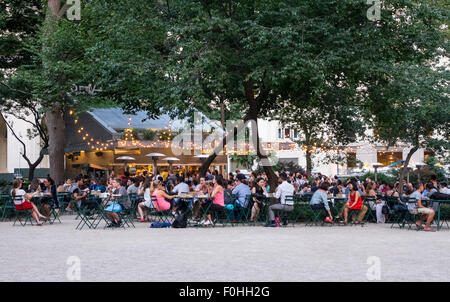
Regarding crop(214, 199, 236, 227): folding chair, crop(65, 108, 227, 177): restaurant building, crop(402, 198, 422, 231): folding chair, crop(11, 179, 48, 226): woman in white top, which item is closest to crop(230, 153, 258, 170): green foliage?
crop(65, 108, 227, 177): restaurant building

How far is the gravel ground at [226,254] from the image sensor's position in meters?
9.28

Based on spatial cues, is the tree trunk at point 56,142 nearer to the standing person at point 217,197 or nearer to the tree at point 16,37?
the tree at point 16,37

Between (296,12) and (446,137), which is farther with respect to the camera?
(446,137)

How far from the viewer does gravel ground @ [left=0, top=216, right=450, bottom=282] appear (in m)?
9.28

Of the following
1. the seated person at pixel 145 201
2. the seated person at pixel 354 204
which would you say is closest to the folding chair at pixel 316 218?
the seated person at pixel 354 204

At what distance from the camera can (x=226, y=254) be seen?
38.4 ft

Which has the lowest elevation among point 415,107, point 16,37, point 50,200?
point 50,200

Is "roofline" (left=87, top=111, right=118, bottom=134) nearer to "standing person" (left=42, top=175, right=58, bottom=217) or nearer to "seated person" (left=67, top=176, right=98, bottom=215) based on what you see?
"seated person" (left=67, top=176, right=98, bottom=215)

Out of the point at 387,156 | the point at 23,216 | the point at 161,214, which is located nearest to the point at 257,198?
the point at 161,214

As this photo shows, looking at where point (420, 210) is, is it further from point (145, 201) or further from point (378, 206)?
point (145, 201)

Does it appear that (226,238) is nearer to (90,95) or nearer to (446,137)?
(90,95)

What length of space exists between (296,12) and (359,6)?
5.61 feet

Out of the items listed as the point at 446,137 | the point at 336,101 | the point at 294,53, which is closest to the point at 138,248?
the point at 294,53

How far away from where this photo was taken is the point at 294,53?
17.2 metres
